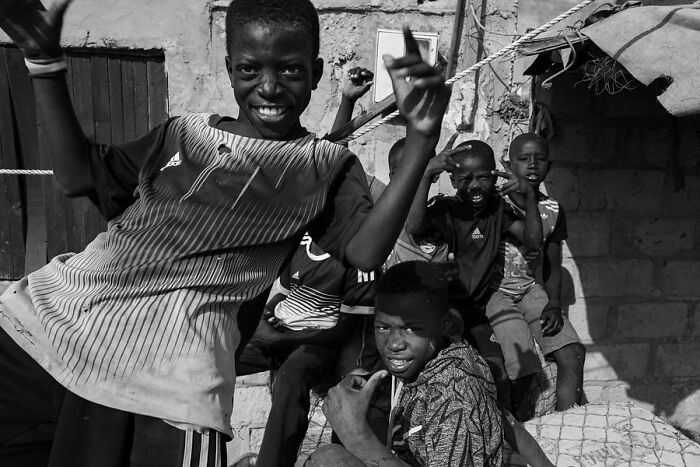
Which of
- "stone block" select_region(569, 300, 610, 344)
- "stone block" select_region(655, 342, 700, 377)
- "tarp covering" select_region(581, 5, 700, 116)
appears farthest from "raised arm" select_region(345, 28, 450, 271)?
"stone block" select_region(655, 342, 700, 377)

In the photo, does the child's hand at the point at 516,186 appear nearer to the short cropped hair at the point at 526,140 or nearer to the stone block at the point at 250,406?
the short cropped hair at the point at 526,140

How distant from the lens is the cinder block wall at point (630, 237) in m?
4.23

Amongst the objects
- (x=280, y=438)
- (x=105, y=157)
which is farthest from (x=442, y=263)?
(x=105, y=157)

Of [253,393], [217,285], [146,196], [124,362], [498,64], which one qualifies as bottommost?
[253,393]

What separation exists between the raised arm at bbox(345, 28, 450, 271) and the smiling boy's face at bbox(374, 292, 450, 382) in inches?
34.5

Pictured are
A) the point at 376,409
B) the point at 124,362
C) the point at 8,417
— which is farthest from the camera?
the point at 376,409

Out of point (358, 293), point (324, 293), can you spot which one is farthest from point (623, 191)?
point (324, 293)

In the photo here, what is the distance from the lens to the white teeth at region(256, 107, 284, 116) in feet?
4.87

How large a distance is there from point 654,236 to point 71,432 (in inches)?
160

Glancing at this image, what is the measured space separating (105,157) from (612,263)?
12.1 feet

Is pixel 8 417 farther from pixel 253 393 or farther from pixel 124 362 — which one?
pixel 253 393

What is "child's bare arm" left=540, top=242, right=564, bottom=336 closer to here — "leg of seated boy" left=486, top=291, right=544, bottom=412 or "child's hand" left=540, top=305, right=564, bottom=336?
"child's hand" left=540, top=305, right=564, bottom=336

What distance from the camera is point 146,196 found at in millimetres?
1422

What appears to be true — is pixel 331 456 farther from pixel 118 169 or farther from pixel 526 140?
pixel 526 140
